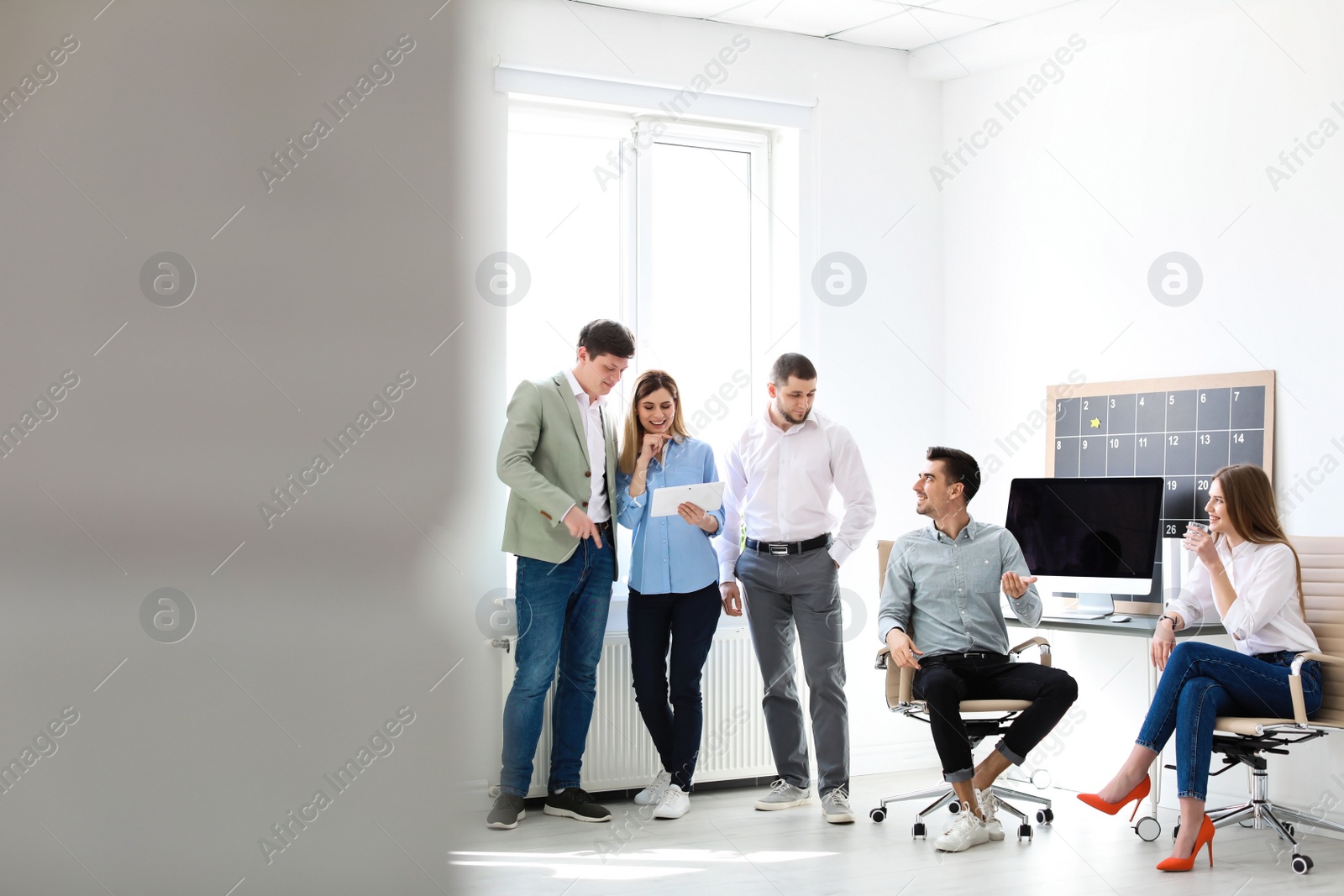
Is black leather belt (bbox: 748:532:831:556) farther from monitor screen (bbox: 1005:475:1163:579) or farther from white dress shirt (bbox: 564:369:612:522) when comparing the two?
monitor screen (bbox: 1005:475:1163:579)

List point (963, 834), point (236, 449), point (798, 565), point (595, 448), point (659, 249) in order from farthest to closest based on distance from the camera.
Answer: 1. point (659, 249)
2. point (798, 565)
3. point (595, 448)
4. point (963, 834)
5. point (236, 449)

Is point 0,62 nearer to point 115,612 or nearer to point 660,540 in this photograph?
point 115,612

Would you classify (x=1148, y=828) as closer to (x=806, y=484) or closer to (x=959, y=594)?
(x=959, y=594)

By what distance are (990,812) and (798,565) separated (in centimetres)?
96

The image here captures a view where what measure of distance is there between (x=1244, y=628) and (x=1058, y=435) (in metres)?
1.19

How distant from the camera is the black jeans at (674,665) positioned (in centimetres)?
380

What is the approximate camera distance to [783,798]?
391 centimetres

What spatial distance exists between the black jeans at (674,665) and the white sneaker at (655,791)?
0.04 m

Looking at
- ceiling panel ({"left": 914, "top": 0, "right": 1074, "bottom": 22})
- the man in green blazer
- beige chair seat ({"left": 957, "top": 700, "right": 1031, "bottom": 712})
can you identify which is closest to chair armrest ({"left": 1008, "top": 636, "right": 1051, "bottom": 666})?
beige chair seat ({"left": 957, "top": 700, "right": 1031, "bottom": 712})

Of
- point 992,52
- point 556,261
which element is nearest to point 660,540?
point 556,261

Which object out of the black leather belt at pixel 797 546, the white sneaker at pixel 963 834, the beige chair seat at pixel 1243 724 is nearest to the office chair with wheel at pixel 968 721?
the white sneaker at pixel 963 834

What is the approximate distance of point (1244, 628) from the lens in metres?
3.40

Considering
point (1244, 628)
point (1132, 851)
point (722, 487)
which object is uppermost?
point (722, 487)

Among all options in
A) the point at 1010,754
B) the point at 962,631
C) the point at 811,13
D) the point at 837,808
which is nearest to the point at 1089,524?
the point at 962,631
